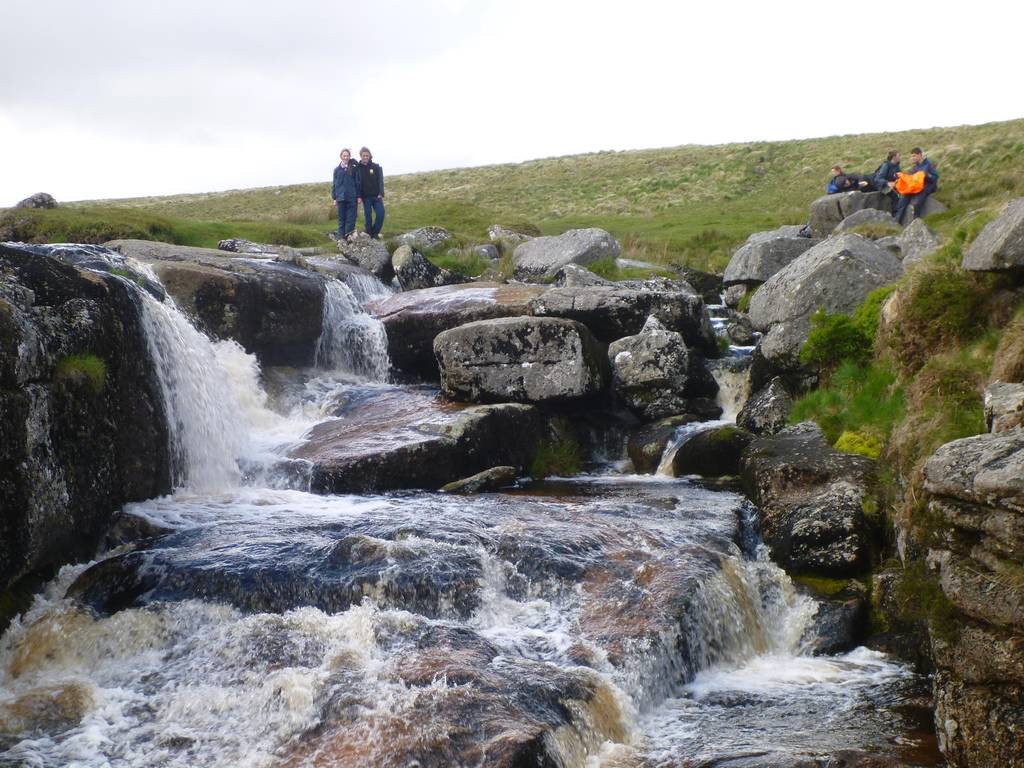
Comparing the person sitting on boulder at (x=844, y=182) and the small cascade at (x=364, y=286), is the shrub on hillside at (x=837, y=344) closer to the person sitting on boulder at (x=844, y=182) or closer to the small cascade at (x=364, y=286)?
the small cascade at (x=364, y=286)

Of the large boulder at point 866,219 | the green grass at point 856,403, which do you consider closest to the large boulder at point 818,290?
the green grass at point 856,403

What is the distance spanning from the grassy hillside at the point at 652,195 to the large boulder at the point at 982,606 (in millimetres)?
20297

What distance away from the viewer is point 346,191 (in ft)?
94.6

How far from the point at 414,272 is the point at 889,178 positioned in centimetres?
1690

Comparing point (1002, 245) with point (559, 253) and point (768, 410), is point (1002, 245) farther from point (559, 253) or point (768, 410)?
point (559, 253)

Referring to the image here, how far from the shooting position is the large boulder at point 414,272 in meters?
Result: 26.2

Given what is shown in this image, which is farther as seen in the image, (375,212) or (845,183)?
(845,183)

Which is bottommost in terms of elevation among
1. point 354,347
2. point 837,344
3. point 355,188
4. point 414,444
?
point 414,444

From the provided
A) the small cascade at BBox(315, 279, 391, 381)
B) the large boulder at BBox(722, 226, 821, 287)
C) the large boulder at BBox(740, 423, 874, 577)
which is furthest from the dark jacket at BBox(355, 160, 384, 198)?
the large boulder at BBox(740, 423, 874, 577)

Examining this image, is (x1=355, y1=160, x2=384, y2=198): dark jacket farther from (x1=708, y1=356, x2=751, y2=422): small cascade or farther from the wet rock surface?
the wet rock surface

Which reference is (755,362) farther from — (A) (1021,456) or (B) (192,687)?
(B) (192,687)

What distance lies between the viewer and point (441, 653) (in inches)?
332

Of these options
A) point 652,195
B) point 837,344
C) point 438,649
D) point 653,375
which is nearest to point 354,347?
point 653,375

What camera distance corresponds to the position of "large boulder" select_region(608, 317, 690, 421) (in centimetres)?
1776
